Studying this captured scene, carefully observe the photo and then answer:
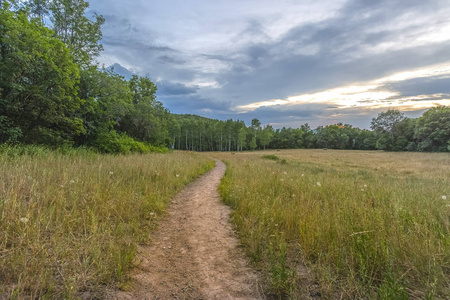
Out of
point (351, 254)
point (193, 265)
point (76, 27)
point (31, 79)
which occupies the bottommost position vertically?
point (193, 265)

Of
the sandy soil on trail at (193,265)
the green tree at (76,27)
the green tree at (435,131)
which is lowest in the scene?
the sandy soil on trail at (193,265)

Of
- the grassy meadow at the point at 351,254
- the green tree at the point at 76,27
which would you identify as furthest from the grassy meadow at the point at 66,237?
the green tree at the point at 76,27

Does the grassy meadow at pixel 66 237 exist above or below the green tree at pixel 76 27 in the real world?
below

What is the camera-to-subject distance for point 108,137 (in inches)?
716

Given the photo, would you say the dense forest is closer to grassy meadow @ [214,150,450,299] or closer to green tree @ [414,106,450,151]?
grassy meadow @ [214,150,450,299]

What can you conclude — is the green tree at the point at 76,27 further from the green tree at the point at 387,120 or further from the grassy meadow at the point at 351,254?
the green tree at the point at 387,120

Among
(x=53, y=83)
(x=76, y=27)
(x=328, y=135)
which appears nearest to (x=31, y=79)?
(x=53, y=83)

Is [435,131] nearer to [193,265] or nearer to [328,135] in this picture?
[328,135]

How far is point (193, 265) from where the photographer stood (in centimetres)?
315

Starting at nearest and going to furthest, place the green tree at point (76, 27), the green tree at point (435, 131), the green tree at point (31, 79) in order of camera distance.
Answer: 1. the green tree at point (31, 79)
2. the green tree at point (76, 27)
3. the green tree at point (435, 131)

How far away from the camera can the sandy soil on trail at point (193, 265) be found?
2.51 metres

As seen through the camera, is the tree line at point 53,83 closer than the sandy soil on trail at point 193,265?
No

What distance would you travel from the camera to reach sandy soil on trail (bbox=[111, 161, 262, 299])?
2508 millimetres

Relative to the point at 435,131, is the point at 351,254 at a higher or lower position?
lower
